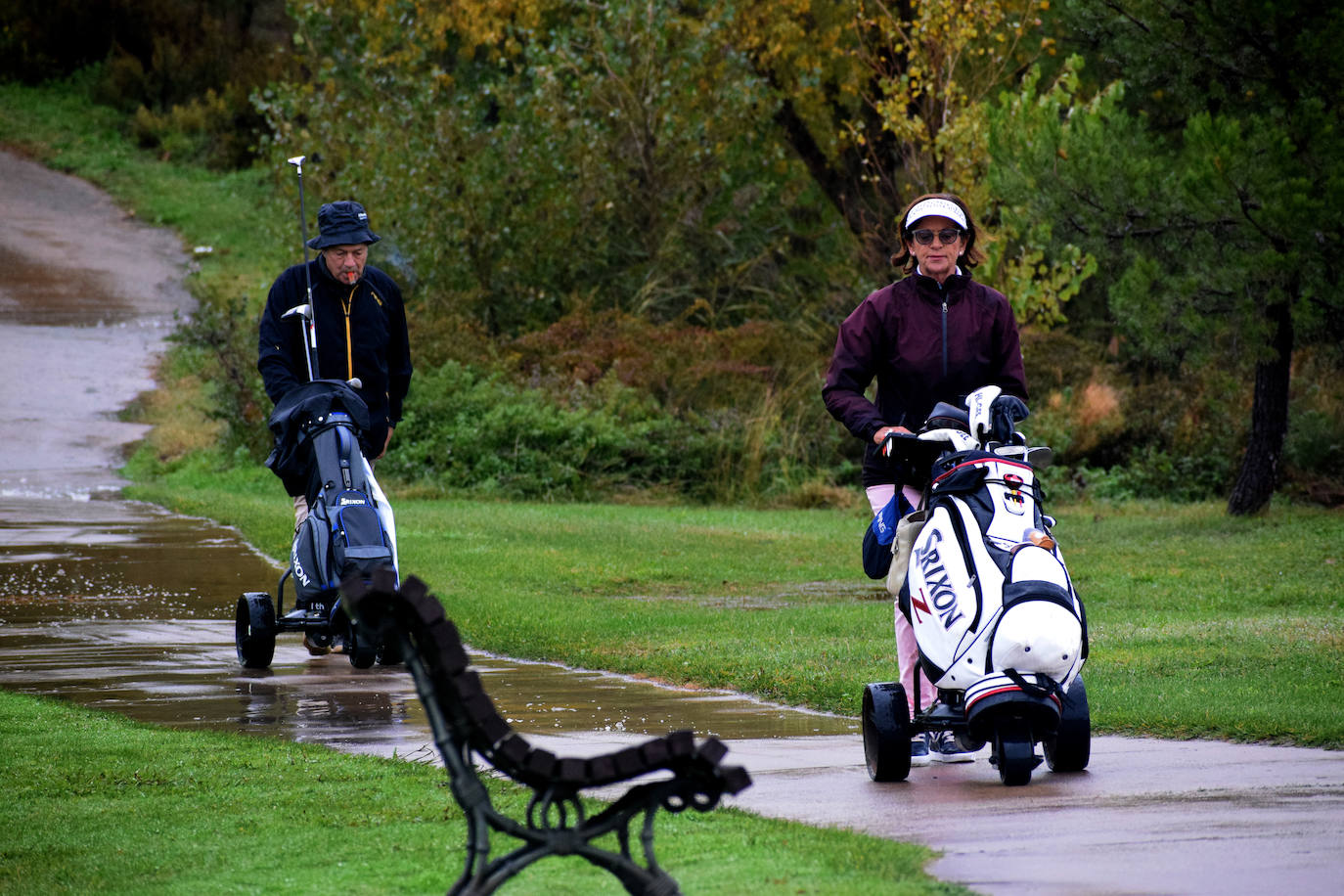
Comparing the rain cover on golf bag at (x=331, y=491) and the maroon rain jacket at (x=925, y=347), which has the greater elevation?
the maroon rain jacket at (x=925, y=347)

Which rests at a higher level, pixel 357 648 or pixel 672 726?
pixel 357 648

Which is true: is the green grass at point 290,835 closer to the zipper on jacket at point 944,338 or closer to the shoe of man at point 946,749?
the shoe of man at point 946,749

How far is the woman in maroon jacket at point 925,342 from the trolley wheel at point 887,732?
434 millimetres

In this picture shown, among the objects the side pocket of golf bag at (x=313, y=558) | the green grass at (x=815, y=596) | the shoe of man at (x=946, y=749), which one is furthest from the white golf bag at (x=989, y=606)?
the side pocket of golf bag at (x=313, y=558)

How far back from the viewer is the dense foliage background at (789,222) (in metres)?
17.5

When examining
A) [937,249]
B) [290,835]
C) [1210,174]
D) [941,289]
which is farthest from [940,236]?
[1210,174]

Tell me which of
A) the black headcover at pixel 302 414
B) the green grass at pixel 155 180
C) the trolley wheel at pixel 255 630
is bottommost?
the trolley wheel at pixel 255 630

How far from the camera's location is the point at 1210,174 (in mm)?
16547

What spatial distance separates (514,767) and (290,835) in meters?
1.66

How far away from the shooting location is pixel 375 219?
26.1 metres

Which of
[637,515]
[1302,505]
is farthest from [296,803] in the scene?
[1302,505]

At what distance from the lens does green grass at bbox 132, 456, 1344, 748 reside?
28.8 feet

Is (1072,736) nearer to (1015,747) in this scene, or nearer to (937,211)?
(1015,747)

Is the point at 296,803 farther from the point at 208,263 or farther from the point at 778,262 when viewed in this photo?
the point at 208,263
